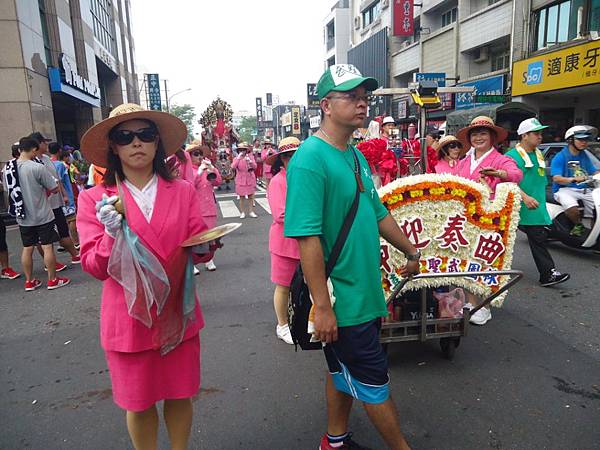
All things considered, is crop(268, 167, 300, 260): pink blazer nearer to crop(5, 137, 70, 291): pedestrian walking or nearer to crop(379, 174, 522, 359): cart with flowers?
crop(379, 174, 522, 359): cart with flowers

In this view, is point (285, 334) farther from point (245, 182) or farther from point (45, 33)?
point (45, 33)

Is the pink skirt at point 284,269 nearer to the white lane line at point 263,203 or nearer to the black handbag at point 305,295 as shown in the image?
the black handbag at point 305,295

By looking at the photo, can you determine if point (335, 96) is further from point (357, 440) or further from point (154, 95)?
point (154, 95)

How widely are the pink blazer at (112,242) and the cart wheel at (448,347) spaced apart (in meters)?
2.36

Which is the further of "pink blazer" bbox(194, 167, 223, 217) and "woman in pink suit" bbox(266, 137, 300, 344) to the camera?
"pink blazer" bbox(194, 167, 223, 217)

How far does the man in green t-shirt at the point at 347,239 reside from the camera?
6.21 ft

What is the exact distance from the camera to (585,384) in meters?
3.12

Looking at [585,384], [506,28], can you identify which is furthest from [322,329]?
[506,28]

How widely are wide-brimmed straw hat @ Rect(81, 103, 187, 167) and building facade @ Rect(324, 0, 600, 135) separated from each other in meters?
14.1

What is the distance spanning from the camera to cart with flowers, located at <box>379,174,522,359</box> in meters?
3.05

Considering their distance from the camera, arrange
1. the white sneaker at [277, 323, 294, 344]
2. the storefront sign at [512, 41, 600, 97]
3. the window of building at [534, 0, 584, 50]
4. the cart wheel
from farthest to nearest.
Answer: the window of building at [534, 0, 584, 50]
the storefront sign at [512, 41, 600, 97]
the white sneaker at [277, 323, 294, 344]
the cart wheel

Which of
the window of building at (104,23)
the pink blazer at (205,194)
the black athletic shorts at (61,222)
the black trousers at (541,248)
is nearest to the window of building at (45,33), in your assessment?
the window of building at (104,23)

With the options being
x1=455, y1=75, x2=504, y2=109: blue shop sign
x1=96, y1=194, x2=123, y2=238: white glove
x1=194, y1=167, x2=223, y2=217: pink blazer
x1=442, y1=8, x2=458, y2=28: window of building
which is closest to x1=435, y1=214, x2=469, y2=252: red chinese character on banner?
x1=96, y1=194, x2=123, y2=238: white glove

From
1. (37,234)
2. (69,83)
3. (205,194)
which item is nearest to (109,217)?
(205,194)
